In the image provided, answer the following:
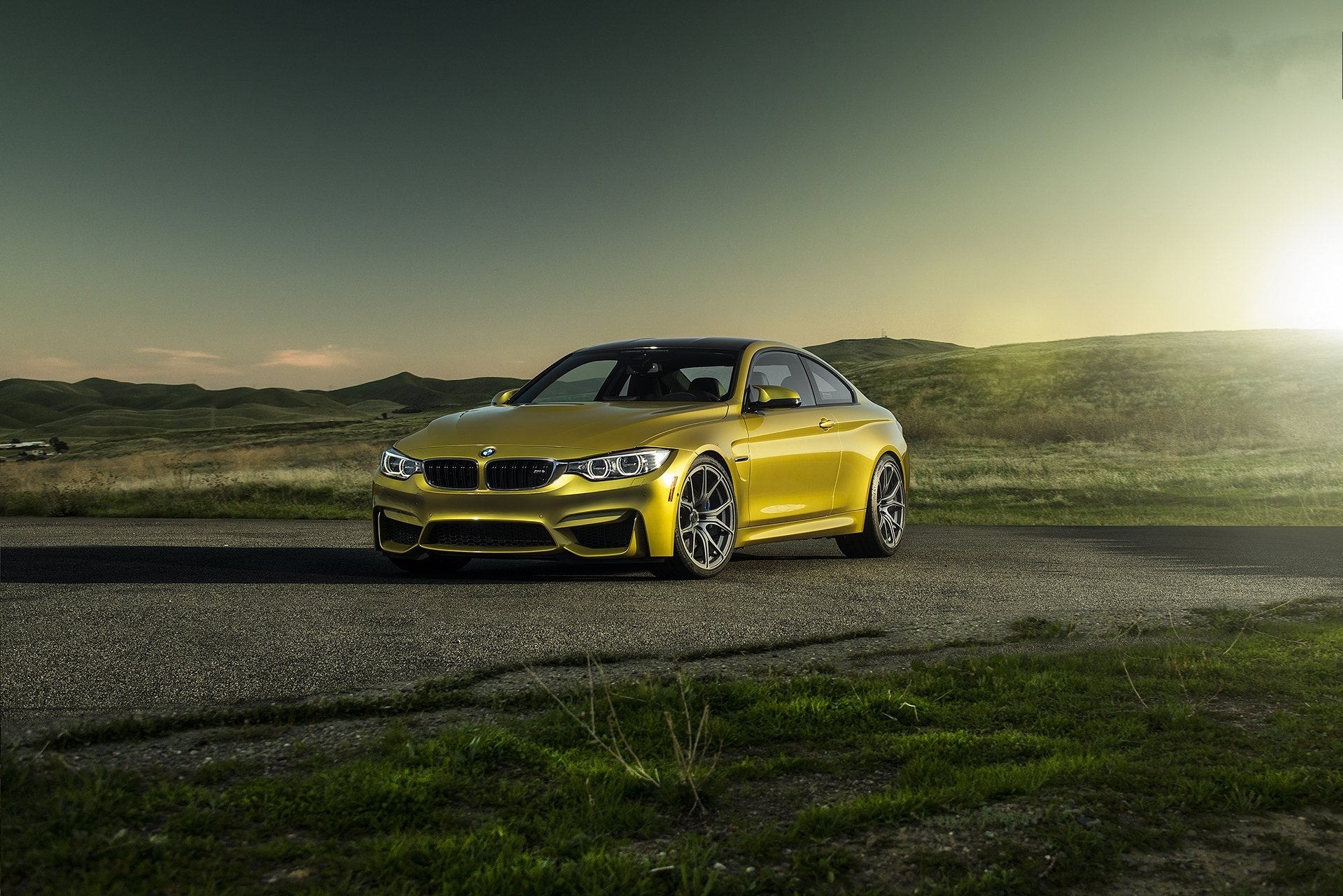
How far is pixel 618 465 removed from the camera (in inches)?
320

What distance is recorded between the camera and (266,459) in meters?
42.8

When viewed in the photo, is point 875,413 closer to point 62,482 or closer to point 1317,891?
point 1317,891

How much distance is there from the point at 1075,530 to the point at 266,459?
1356 inches

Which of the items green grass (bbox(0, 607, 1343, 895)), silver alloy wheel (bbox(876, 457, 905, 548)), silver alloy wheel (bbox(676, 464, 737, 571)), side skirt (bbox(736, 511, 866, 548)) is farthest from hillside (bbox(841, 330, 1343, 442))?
green grass (bbox(0, 607, 1343, 895))

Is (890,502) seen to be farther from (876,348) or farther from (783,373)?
(876,348)

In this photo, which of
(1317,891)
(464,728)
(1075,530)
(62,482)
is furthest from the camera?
(62,482)

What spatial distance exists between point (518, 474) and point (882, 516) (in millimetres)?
3924

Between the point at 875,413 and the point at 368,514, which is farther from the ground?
the point at 875,413

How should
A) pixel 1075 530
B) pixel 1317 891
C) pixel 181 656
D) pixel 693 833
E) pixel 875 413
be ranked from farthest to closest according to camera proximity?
pixel 1075 530 → pixel 875 413 → pixel 181 656 → pixel 693 833 → pixel 1317 891

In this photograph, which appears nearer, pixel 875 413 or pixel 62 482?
pixel 875 413

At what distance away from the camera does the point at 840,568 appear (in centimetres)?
982

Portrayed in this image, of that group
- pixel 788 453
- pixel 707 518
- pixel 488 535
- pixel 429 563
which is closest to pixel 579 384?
pixel 788 453

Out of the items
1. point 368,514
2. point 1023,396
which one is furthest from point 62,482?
point 1023,396

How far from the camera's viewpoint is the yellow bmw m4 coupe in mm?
8078
